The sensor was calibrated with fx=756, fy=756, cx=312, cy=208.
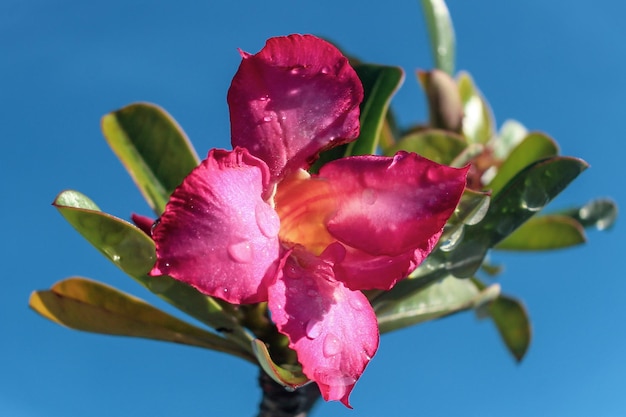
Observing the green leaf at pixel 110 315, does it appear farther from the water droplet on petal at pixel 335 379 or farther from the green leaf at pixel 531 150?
the green leaf at pixel 531 150

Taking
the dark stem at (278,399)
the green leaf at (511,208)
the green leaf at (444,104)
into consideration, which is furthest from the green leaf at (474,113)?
the dark stem at (278,399)

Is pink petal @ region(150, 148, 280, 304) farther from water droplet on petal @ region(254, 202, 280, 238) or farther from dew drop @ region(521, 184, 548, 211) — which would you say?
dew drop @ region(521, 184, 548, 211)

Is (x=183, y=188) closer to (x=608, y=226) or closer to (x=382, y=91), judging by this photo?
(x=382, y=91)

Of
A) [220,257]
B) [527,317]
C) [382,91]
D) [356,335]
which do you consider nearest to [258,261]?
[220,257]

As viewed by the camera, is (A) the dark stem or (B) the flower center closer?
(B) the flower center

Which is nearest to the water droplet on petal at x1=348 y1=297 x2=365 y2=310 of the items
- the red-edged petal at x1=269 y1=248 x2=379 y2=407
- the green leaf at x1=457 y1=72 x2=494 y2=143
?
the red-edged petal at x1=269 y1=248 x2=379 y2=407
